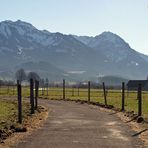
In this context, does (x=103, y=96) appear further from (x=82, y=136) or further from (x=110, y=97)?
(x=82, y=136)

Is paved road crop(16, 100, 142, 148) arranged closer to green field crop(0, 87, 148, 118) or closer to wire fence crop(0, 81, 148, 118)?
wire fence crop(0, 81, 148, 118)

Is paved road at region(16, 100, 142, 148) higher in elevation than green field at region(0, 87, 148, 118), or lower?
lower

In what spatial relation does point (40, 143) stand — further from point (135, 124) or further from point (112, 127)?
point (135, 124)

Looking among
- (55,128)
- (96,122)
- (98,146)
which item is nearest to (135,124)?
(96,122)

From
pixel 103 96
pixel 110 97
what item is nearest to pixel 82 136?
pixel 110 97

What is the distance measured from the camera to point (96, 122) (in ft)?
80.3

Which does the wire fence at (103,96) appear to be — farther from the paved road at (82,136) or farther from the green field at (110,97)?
the paved road at (82,136)

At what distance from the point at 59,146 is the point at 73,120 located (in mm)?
9697

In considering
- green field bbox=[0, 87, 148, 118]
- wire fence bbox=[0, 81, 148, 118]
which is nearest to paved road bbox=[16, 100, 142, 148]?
wire fence bbox=[0, 81, 148, 118]

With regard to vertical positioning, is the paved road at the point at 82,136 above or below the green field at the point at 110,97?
below

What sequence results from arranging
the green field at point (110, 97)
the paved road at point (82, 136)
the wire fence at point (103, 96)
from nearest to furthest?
the paved road at point (82, 136)
the green field at point (110, 97)
the wire fence at point (103, 96)

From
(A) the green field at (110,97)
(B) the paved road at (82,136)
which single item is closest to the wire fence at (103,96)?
(A) the green field at (110,97)

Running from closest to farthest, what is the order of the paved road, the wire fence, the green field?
1. the paved road
2. the green field
3. the wire fence

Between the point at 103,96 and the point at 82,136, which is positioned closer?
the point at 82,136
